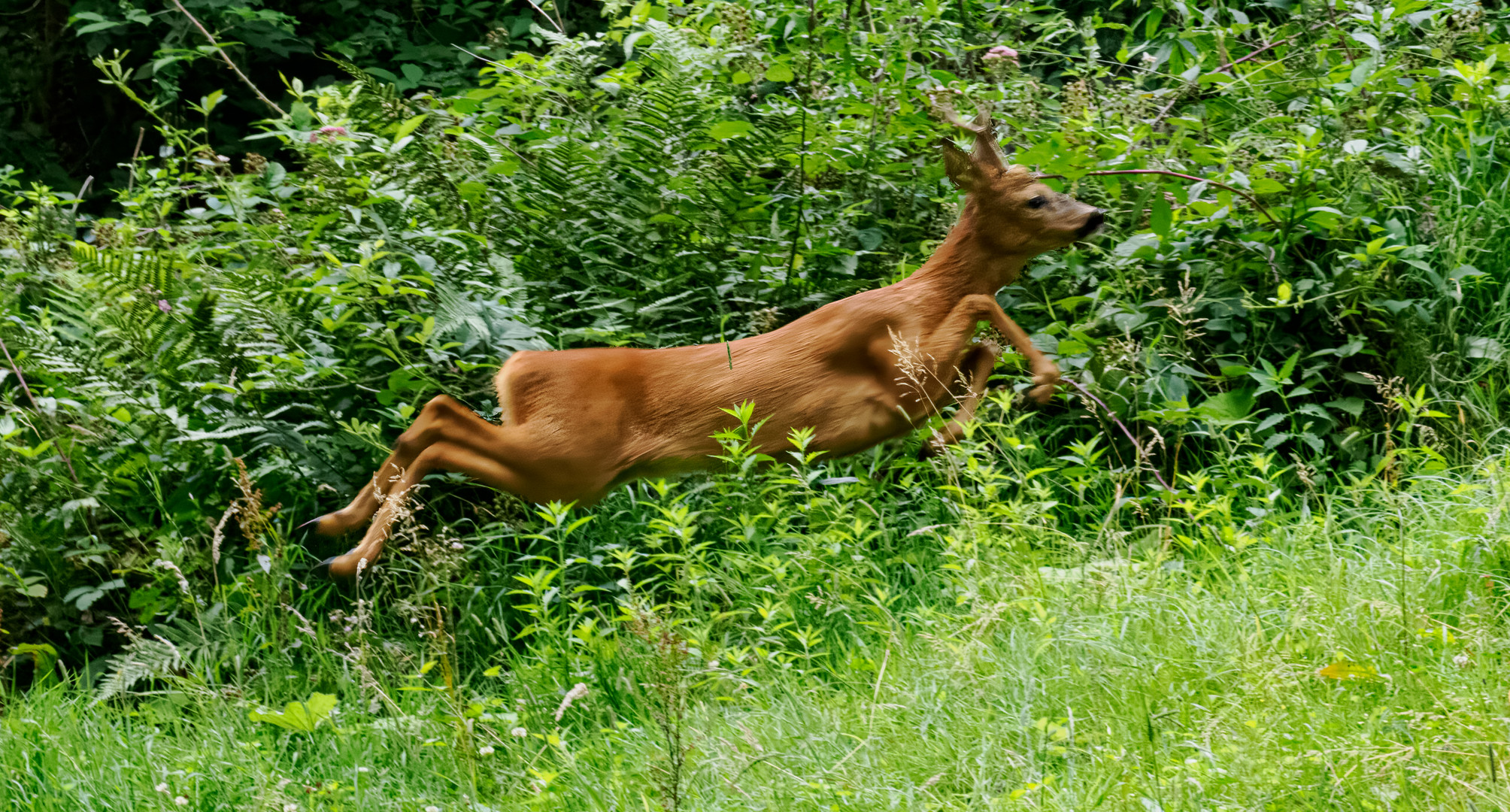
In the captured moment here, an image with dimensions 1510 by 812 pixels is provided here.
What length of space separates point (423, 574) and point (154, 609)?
963mm

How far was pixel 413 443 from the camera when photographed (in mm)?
3621

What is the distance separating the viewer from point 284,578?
160 inches

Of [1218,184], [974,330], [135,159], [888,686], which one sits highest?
[1218,184]

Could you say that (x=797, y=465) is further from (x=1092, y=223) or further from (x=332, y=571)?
(x=332, y=571)

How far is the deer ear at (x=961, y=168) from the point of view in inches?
150

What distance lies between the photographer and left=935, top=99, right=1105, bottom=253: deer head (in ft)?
12.4

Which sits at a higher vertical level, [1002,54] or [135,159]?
[1002,54]

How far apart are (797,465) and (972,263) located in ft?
2.82

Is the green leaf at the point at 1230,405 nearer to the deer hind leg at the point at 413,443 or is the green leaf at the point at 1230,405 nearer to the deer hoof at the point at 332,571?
the deer hind leg at the point at 413,443

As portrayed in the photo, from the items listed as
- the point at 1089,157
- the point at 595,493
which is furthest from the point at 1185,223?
the point at 595,493

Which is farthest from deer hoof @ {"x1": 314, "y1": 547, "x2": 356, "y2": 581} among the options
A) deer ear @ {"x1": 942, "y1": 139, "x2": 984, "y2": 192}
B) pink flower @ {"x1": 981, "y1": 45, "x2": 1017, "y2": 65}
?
pink flower @ {"x1": 981, "y1": 45, "x2": 1017, "y2": 65}

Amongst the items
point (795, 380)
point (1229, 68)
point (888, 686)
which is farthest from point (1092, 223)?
point (1229, 68)

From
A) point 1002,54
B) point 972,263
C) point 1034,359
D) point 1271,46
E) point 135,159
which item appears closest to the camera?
point 1034,359

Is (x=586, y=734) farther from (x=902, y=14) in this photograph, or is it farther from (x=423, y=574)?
(x=902, y=14)
